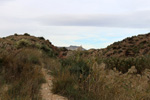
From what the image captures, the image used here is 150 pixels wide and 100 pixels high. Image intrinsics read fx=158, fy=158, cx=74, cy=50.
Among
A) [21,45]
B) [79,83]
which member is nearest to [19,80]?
[79,83]

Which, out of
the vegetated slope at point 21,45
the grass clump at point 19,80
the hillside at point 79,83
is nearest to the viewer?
the hillside at point 79,83

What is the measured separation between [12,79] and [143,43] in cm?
2377

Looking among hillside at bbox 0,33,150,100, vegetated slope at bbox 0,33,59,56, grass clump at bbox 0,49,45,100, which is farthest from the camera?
vegetated slope at bbox 0,33,59,56

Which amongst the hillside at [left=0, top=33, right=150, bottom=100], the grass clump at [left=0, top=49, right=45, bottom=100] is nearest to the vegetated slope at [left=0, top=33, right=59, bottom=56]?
the grass clump at [left=0, top=49, right=45, bottom=100]

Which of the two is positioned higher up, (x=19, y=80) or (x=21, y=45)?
(x=21, y=45)

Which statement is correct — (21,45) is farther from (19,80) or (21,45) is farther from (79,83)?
(79,83)

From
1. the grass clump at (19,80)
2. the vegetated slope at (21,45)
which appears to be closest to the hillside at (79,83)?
the grass clump at (19,80)

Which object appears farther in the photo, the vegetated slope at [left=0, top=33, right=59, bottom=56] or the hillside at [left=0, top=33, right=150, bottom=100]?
the vegetated slope at [left=0, top=33, right=59, bottom=56]

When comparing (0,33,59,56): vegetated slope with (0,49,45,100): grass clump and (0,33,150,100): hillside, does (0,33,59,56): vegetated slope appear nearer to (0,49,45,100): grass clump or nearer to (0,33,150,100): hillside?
(0,49,45,100): grass clump

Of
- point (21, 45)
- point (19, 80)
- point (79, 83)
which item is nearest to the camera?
point (79, 83)

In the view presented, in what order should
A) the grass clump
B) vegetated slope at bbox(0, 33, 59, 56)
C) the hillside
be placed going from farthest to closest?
vegetated slope at bbox(0, 33, 59, 56), the grass clump, the hillside

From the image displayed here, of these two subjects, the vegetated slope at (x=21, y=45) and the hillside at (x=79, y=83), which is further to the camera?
the vegetated slope at (x=21, y=45)

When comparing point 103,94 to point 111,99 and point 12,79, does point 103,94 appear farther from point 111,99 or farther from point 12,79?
point 12,79

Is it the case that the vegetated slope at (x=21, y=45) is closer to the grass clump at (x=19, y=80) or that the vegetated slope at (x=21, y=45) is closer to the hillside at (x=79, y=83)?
the grass clump at (x=19, y=80)
